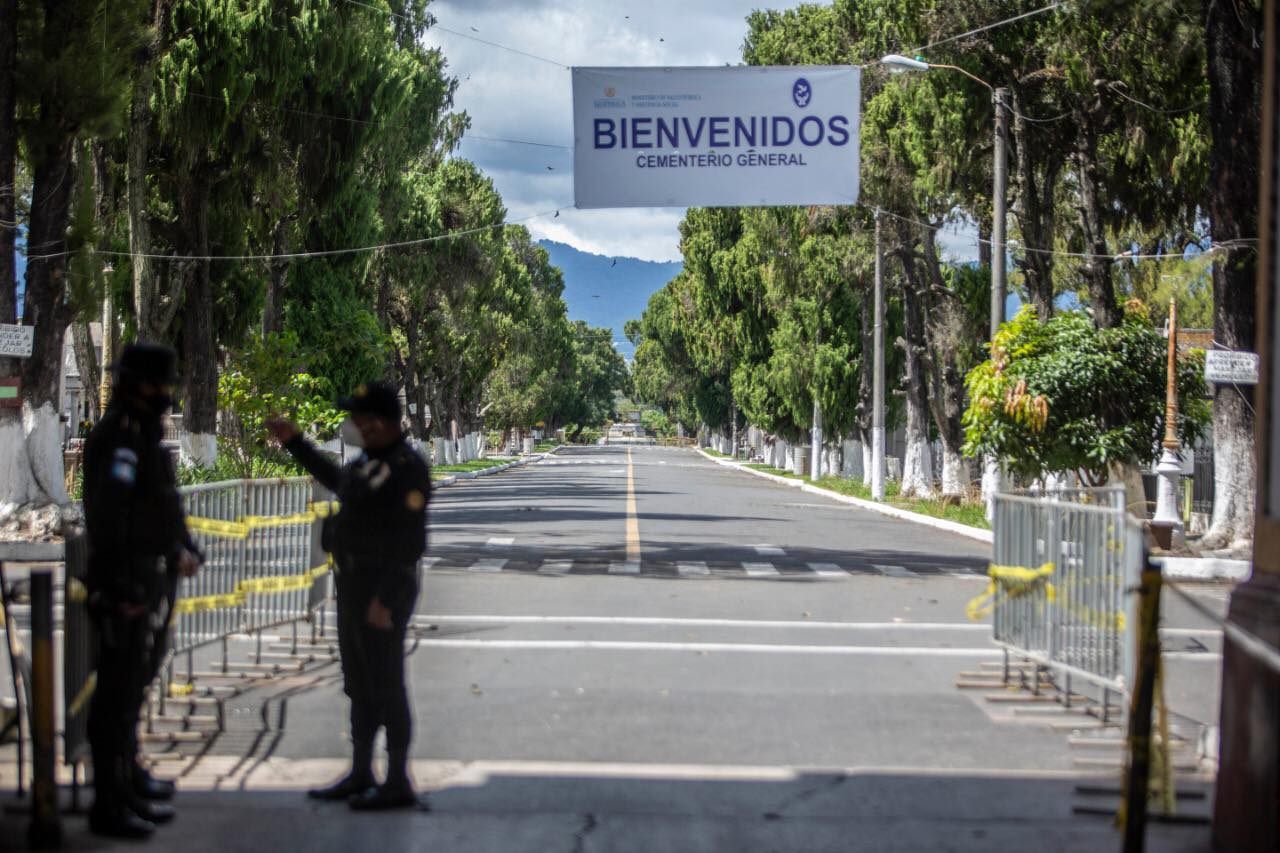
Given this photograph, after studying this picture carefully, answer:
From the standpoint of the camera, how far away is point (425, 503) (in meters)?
6.88

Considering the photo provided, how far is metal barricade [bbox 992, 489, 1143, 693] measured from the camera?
27.1ft

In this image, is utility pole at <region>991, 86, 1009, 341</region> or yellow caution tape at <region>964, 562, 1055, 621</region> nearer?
yellow caution tape at <region>964, 562, 1055, 621</region>

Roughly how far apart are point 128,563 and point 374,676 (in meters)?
1.21

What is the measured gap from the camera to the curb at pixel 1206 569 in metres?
19.0

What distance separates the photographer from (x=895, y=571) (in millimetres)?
19234

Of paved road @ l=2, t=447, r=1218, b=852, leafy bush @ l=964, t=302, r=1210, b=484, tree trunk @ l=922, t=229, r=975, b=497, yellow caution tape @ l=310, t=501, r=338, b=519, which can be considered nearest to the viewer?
paved road @ l=2, t=447, r=1218, b=852

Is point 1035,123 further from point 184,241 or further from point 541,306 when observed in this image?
point 541,306

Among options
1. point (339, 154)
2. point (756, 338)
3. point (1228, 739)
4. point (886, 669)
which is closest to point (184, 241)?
point (339, 154)

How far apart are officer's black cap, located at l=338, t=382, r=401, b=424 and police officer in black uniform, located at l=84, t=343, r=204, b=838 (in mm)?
858

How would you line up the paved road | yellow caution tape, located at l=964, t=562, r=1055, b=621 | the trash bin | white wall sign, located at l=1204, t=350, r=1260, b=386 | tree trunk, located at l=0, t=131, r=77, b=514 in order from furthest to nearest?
the trash bin < tree trunk, located at l=0, t=131, r=77, b=514 < white wall sign, located at l=1204, t=350, r=1260, b=386 < yellow caution tape, located at l=964, t=562, r=1055, b=621 < the paved road

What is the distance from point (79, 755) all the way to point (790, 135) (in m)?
14.0

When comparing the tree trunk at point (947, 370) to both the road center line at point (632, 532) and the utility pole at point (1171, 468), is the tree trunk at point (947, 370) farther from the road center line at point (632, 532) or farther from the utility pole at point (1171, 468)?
the utility pole at point (1171, 468)

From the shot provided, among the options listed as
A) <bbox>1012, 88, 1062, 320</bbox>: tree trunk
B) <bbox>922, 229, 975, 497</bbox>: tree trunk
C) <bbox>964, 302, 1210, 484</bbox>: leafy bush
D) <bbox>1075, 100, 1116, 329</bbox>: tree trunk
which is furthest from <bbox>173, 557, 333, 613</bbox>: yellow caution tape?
<bbox>922, 229, 975, 497</bbox>: tree trunk

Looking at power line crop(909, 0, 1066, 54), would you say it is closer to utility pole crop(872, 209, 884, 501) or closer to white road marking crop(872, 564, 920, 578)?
utility pole crop(872, 209, 884, 501)
